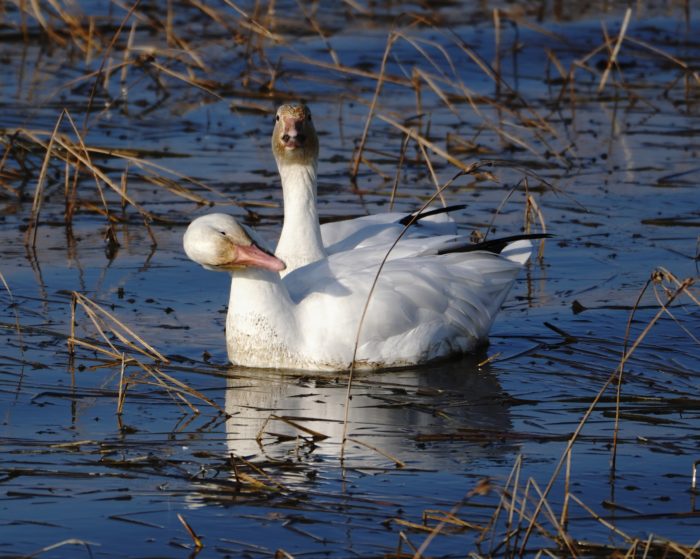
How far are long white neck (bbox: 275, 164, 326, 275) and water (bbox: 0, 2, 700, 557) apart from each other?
22.9 inches

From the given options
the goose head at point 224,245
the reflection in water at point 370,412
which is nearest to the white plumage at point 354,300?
the goose head at point 224,245

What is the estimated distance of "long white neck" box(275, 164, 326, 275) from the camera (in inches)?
330

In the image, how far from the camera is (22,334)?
7797 mm

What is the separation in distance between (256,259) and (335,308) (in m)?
0.55

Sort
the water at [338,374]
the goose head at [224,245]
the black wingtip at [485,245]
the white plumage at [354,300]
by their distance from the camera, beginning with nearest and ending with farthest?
the water at [338,374] < the goose head at [224,245] < the white plumage at [354,300] < the black wingtip at [485,245]

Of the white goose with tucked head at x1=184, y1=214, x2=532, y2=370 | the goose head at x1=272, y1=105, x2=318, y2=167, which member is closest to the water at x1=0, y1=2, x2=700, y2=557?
the white goose with tucked head at x1=184, y1=214, x2=532, y2=370

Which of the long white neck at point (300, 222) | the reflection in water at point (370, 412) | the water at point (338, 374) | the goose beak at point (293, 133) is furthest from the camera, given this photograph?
the goose beak at point (293, 133)

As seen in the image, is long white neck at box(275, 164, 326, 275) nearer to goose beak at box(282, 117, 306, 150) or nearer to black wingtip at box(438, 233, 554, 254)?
goose beak at box(282, 117, 306, 150)

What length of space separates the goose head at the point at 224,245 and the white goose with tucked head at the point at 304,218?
3.96 ft

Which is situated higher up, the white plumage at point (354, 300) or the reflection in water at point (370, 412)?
the white plumage at point (354, 300)

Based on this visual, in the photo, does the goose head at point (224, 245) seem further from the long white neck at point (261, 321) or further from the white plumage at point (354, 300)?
the long white neck at point (261, 321)

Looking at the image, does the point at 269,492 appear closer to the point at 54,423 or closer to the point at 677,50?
the point at 54,423

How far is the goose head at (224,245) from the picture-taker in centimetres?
709

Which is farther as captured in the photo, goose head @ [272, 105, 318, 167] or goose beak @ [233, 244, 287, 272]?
goose head @ [272, 105, 318, 167]
